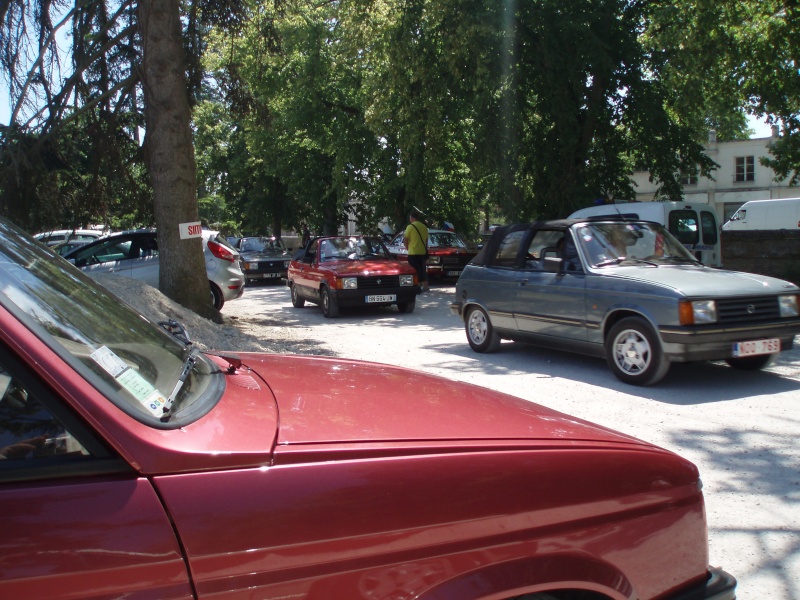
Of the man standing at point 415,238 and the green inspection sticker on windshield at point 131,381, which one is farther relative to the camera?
the man standing at point 415,238

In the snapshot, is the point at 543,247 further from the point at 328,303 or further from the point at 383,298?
the point at 328,303

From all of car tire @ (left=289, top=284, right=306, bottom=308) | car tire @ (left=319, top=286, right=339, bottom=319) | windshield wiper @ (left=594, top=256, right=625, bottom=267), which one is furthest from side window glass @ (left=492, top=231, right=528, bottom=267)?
car tire @ (left=289, top=284, right=306, bottom=308)

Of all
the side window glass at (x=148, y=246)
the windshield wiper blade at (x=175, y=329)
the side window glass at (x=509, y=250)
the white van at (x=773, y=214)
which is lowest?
the windshield wiper blade at (x=175, y=329)

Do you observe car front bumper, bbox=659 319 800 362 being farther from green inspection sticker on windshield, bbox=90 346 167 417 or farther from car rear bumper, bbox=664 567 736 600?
green inspection sticker on windshield, bbox=90 346 167 417

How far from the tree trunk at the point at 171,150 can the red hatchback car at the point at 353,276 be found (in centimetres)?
283

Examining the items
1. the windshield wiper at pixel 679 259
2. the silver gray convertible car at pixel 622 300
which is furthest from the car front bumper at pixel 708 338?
the windshield wiper at pixel 679 259

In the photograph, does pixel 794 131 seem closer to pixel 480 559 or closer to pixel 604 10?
pixel 604 10


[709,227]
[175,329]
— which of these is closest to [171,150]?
[175,329]

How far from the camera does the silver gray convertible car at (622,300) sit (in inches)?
285

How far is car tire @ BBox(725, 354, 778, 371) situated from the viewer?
8.09 meters

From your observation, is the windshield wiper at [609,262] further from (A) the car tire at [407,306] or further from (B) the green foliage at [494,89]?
(B) the green foliage at [494,89]

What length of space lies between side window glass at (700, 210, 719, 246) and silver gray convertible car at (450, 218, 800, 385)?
273 inches

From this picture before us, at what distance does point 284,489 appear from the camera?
168 centimetres

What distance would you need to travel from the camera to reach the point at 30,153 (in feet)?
39.7
